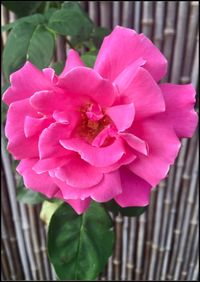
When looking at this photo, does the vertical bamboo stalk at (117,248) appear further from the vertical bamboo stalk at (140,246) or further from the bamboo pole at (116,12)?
the bamboo pole at (116,12)

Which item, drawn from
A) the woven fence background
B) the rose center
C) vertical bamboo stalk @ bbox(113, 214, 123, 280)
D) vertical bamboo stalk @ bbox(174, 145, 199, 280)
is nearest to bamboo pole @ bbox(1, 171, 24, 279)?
the woven fence background

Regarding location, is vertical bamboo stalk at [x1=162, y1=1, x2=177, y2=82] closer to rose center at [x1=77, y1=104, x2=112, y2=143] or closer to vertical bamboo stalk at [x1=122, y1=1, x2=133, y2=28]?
vertical bamboo stalk at [x1=122, y1=1, x2=133, y2=28]

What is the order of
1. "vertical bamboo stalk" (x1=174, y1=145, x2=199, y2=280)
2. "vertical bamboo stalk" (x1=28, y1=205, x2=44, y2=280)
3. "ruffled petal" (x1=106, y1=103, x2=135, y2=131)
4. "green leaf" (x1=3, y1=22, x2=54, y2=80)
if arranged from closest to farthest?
1. "ruffled petal" (x1=106, y1=103, x2=135, y2=131)
2. "green leaf" (x1=3, y1=22, x2=54, y2=80)
3. "vertical bamboo stalk" (x1=174, y1=145, x2=199, y2=280)
4. "vertical bamboo stalk" (x1=28, y1=205, x2=44, y2=280)

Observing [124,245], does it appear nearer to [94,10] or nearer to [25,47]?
[94,10]

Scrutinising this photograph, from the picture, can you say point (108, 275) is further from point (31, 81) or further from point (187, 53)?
point (31, 81)

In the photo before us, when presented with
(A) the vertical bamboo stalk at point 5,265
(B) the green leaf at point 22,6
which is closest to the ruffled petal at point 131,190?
(B) the green leaf at point 22,6
